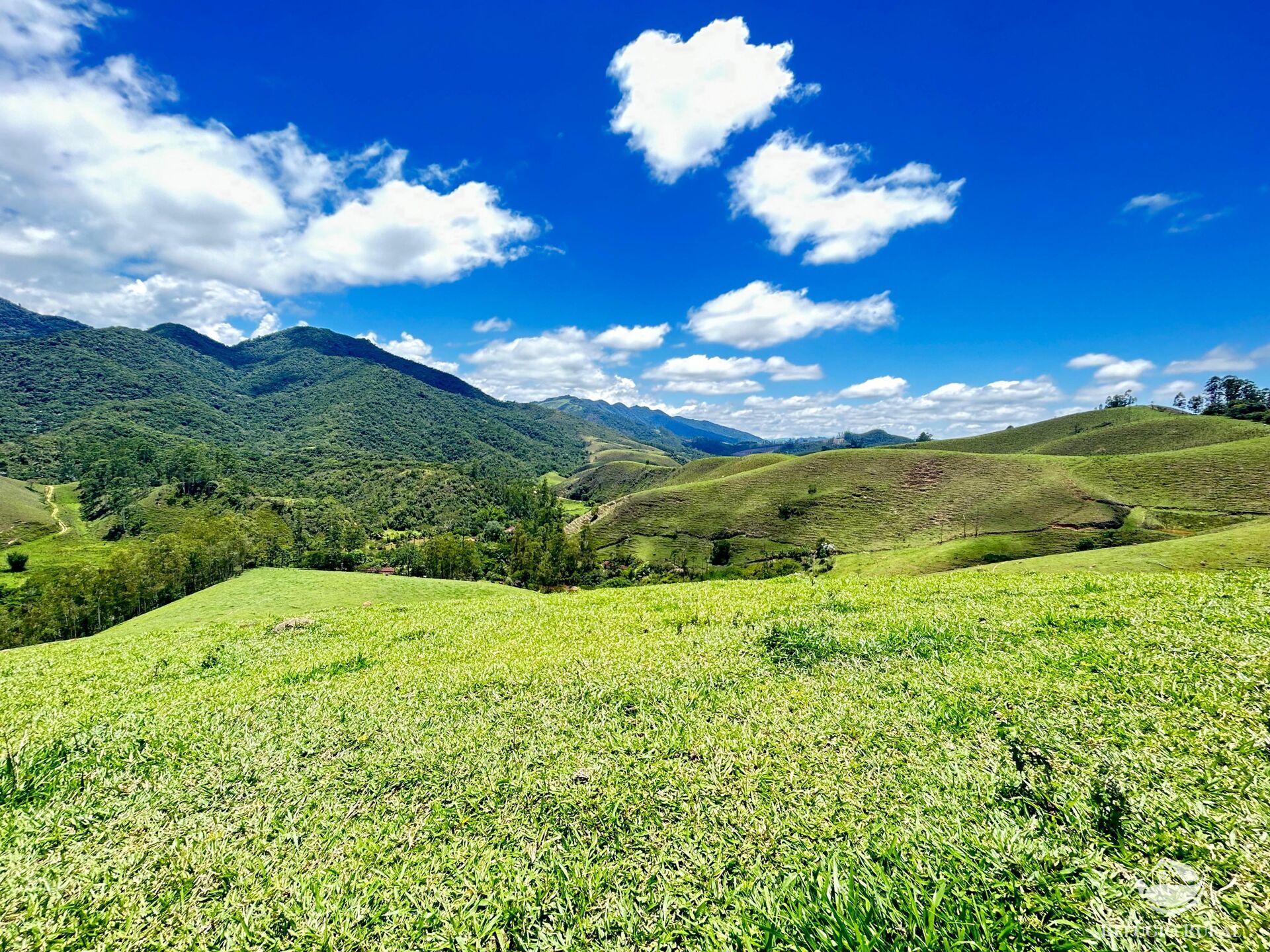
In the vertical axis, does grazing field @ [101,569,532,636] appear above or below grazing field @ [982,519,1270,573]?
below

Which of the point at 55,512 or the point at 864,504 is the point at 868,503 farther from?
the point at 55,512

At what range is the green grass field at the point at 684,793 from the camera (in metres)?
3.48

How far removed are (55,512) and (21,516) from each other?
66.4 feet

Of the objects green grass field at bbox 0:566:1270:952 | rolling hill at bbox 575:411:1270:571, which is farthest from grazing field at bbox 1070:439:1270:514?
green grass field at bbox 0:566:1270:952

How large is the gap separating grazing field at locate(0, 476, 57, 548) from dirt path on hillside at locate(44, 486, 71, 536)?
3.16ft

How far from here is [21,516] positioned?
13388 centimetres

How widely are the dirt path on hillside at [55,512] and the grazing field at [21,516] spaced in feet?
3.16

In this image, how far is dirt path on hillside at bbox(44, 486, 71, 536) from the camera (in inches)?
5463

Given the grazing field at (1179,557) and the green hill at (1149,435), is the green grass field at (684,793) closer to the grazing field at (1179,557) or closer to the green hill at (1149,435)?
the grazing field at (1179,557)

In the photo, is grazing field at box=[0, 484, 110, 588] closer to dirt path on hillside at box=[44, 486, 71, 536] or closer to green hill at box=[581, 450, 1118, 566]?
dirt path on hillside at box=[44, 486, 71, 536]

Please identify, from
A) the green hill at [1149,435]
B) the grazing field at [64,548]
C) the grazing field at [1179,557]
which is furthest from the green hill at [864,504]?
the grazing field at [64,548]

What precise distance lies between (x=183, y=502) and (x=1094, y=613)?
213 m

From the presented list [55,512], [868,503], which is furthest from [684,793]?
[55,512]

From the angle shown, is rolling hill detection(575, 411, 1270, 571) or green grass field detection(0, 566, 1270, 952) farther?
rolling hill detection(575, 411, 1270, 571)
